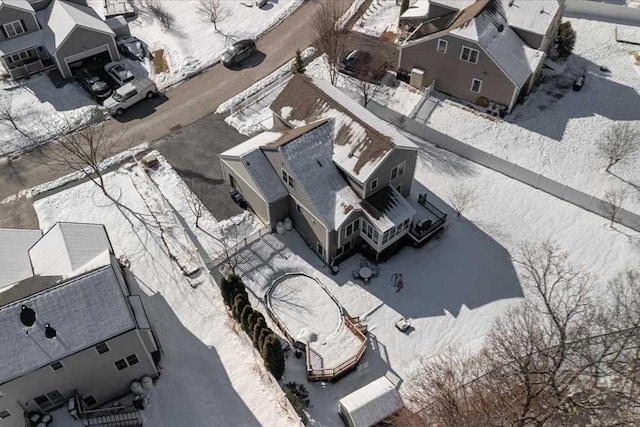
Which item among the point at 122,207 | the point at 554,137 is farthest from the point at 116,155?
the point at 554,137

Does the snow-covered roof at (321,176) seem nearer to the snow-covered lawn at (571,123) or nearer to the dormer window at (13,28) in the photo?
the snow-covered lawn at (571,123)

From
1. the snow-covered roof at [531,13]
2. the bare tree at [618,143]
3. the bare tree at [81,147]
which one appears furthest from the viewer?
the snow-covered roof at [531,13]

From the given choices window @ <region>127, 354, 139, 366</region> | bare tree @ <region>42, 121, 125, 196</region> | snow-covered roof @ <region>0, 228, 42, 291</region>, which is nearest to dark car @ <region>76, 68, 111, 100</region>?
bare tree @ <region>42, 121, 125, 196</region>

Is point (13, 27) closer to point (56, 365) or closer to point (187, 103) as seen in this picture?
point (187, 103)

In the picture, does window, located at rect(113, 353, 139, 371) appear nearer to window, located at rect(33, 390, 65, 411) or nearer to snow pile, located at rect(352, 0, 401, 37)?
window, located at rect(33, 390, 65, 411)

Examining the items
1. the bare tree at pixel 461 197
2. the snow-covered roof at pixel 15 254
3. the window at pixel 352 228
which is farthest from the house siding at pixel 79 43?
the bare tree at pixel 461 197

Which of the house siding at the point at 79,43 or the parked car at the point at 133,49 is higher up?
the house siding at the point at 79,43
